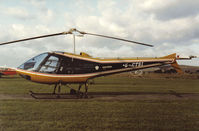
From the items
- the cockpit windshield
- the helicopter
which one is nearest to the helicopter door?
the helicopter

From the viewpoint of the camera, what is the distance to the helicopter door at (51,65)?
15422 mm

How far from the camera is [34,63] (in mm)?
15594

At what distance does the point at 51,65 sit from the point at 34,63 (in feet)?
4.86

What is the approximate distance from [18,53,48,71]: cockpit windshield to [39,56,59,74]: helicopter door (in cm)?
44

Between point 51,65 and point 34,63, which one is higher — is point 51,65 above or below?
below

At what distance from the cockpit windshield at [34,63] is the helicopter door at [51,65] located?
0.44 metres

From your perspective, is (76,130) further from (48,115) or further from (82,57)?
(82,57)

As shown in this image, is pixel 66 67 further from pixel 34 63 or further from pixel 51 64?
pixel 34 63

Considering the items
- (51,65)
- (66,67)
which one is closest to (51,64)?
(51,65)

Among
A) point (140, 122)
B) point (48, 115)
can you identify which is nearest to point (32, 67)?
point (48, 115)

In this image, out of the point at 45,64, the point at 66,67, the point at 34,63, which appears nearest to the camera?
the point at 45,64

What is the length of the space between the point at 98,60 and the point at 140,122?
919cm

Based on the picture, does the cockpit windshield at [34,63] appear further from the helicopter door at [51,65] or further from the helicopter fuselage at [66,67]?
the helicopter door at [51,65]

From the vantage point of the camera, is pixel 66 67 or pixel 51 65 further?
pixel 66 67
